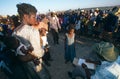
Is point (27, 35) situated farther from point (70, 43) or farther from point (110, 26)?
point (110, 26)

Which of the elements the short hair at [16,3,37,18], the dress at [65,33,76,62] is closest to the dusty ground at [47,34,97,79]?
the dress at [65,33,76,62]

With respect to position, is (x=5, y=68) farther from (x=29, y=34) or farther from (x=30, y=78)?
(x=29, y=34)

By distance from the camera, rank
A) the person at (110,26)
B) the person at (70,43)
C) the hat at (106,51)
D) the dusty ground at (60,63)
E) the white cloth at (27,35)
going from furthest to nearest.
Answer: the person at (110,26) < the person at (70,43) < the dusty ground at (60,63) < the hat at (106,51) < the white cloth at (27,35)

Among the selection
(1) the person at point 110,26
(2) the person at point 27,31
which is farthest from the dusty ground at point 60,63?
(2) the person at point 27,31

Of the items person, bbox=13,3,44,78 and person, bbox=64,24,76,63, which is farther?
person, bbox=64,24,76,63

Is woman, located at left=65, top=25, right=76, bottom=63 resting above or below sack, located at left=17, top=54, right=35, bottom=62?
below

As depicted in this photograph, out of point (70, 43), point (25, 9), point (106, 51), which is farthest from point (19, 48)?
point (70, 43)

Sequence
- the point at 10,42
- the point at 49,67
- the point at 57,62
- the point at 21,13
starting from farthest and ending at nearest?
the point at 57,62, the point at 49,67, the point at 21,13, the point at 10,42

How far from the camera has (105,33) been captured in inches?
412

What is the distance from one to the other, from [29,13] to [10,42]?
669 millimetres

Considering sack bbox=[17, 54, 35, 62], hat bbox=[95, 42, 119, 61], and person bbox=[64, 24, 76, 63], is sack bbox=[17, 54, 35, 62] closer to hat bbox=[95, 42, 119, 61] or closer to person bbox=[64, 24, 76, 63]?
hat bbox=[95, 42, 119, 61]

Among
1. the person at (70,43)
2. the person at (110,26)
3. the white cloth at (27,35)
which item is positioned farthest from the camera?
the person at (110,26)

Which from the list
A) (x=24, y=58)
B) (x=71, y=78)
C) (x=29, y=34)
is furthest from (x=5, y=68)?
(x=71, y=78)

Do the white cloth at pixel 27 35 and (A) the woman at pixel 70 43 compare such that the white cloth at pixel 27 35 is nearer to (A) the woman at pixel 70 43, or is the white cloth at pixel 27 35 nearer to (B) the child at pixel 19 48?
(B) the child at pixel 19 48
